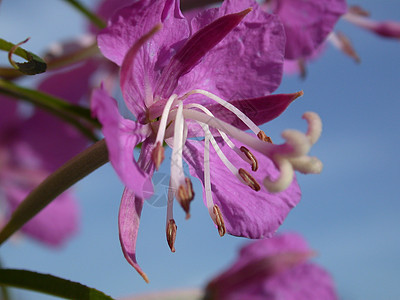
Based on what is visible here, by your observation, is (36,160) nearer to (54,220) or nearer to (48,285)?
(54,220)

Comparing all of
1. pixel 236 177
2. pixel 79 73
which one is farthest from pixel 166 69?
pixel 79 73

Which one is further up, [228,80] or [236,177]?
[228,80]

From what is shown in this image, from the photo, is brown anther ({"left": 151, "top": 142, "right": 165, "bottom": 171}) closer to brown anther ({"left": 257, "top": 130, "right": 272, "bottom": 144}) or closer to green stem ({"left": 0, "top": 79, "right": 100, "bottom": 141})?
brown anther ({"left": 257, "top": 130, "right": 272, "bottom": 144})

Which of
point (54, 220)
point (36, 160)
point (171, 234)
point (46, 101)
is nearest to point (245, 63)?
point (171, 234)

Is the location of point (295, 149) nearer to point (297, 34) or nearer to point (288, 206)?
point (288, 206)

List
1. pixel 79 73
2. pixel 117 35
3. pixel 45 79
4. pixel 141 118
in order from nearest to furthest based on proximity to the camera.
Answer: pixel 117 35 → pixel 141 118 → pixel 45 79 → pixel 79 73

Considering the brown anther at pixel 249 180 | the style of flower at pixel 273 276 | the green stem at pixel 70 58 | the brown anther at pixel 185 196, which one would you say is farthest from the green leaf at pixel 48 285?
the style of flower at pixel 273 276
